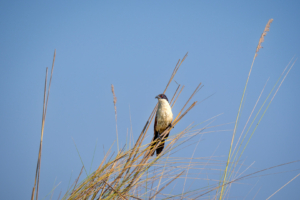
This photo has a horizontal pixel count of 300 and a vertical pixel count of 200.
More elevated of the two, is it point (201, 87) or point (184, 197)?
point (201, 87)

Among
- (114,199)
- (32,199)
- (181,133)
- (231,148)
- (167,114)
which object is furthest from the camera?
(167,114)

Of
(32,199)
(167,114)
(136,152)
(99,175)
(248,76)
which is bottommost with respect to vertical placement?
(32,199)

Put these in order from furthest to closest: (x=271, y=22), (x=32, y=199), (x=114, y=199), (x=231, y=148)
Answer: (x=271, y=22)
(x=231, y=148)
(x=114, y=199)
(x=32, y=199)

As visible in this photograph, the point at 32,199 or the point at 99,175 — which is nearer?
the point at 32,199

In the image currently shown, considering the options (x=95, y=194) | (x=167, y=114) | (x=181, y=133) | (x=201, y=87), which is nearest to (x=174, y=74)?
(x=201, y=87)

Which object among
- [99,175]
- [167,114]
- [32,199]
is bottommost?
[32,199]

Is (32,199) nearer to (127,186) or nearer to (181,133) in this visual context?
(127,186)

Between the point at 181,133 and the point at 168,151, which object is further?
the point at 181,133

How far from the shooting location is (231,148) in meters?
1.15

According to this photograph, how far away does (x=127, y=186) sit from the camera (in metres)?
Result: 1.11

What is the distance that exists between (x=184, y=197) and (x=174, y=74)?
76 cm

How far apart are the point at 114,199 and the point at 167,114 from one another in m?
2.07

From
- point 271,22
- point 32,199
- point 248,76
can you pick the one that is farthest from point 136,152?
point 271,22

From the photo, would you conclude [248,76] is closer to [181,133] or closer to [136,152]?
[181,133]
